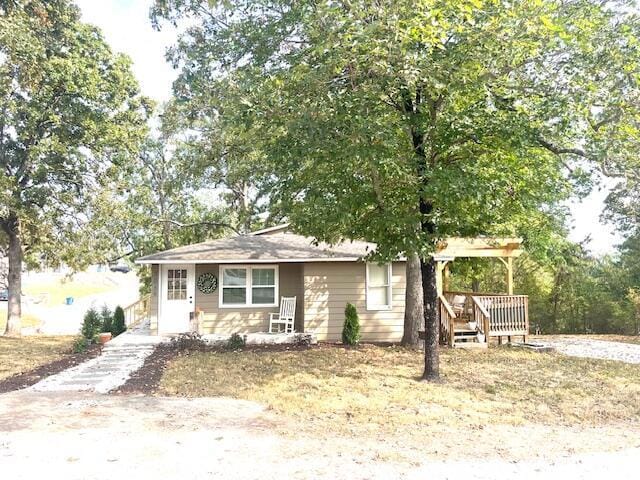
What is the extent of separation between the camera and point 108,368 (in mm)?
9742

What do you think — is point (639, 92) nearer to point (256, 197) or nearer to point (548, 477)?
point (548, 477)

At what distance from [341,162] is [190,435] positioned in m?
4.05

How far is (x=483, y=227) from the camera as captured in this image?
8.38 m

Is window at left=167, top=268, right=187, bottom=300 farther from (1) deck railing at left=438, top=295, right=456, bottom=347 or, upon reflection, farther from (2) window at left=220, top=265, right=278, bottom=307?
(1) deck railing at left=438, top=295, right=456, bottom=347

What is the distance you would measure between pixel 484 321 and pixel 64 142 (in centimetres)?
1307

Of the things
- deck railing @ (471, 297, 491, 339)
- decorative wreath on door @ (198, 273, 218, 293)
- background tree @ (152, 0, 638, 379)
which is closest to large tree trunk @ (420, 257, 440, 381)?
background tree @ (152, 0, 638, 379)

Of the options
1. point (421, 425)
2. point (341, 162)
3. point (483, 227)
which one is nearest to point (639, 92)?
point (483, 227)

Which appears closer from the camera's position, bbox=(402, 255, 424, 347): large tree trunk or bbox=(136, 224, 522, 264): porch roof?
bbox=(402, 255, 424, 347): large tree trunk

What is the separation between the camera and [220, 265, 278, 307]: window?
13938mm

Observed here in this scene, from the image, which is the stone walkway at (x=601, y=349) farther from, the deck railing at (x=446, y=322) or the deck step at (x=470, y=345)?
the deck railing at (x=446, y=322)

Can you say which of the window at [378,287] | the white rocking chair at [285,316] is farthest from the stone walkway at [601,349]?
the white rocking chair at [285,316]

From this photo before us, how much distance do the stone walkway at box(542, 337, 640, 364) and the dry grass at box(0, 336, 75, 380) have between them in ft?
36.9

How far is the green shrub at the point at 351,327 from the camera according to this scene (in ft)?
42.3

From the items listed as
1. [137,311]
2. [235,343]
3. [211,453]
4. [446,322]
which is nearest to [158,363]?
[235,343]
